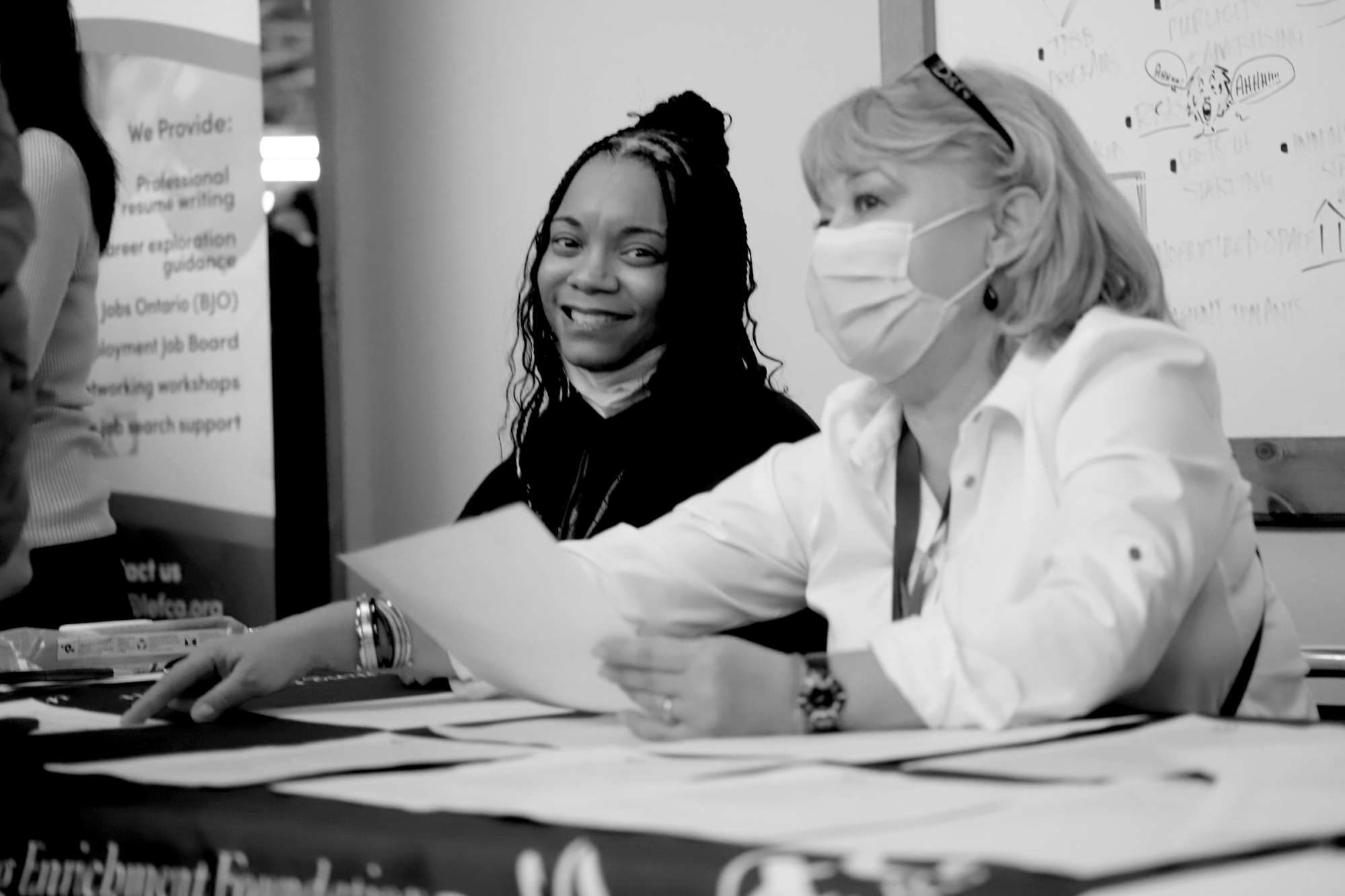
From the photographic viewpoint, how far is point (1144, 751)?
0.90 m

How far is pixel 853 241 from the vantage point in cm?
149

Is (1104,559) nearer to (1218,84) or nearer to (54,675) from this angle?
(54,675)

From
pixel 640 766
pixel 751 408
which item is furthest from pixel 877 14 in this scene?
pixel 640 766

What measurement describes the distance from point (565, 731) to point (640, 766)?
0.75 ft

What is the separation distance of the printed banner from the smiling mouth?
3.33ft

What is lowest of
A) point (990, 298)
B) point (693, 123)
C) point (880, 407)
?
point (880, 407)

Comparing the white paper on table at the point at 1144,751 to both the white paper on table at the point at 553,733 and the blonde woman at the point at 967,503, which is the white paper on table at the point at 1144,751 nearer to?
the blonde woman at the point at 967,503

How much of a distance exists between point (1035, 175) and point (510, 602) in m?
0.68

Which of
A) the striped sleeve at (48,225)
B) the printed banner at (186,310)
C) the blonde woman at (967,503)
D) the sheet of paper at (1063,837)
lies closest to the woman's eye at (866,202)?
the blonde woman at (967,503)

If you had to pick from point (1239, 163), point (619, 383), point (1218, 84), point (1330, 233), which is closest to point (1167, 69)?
point (1218, 84)

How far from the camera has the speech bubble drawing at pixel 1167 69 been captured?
2258 millimetres

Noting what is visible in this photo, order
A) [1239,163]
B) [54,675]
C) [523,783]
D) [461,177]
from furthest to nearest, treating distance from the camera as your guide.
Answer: [461,177], [1239,163], [54,675], [523,783]

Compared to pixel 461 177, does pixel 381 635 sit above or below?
below

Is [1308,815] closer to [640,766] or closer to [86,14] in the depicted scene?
[640,766]
